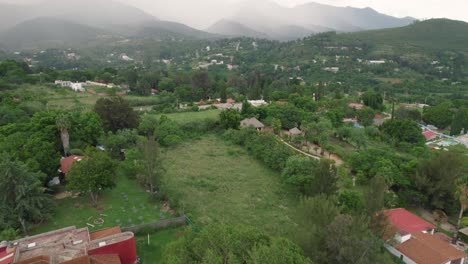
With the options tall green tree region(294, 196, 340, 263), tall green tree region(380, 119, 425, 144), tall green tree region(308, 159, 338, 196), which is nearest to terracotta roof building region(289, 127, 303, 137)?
tall green tree region(380, 119, 425, 144)


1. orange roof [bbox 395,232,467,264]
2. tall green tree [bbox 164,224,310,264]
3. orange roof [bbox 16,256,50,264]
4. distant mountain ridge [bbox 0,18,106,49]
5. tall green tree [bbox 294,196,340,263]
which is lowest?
orange roof [bbox 395,232,467,264]

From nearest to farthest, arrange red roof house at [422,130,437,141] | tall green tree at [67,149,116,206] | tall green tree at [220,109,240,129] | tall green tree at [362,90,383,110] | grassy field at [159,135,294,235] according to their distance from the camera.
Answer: tall green tree at [67,149,116,206] → grassy field at [159,135,294,235] → tall green tree at [220,109,240,129] → red roof house at [422,130,437,141] → tall green tree at [362,90,383,110]

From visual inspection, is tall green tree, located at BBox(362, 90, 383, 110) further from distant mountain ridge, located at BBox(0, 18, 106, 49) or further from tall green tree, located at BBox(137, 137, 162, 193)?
distant mountain ridge, located at BBox(0, 18, 106, 49)

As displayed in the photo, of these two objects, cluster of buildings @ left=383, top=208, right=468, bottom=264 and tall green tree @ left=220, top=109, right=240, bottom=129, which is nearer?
cluster of buildings @ left=383, top=208, right=468, bottom=264

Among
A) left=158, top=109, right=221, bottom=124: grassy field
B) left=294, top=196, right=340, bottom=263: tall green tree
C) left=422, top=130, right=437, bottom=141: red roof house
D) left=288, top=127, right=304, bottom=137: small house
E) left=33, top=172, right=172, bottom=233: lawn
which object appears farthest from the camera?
left=422, top=130, right=437, bottom=141: red roof house

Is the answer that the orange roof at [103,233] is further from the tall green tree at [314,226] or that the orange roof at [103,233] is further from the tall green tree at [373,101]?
the tall green tree at [373,101]
